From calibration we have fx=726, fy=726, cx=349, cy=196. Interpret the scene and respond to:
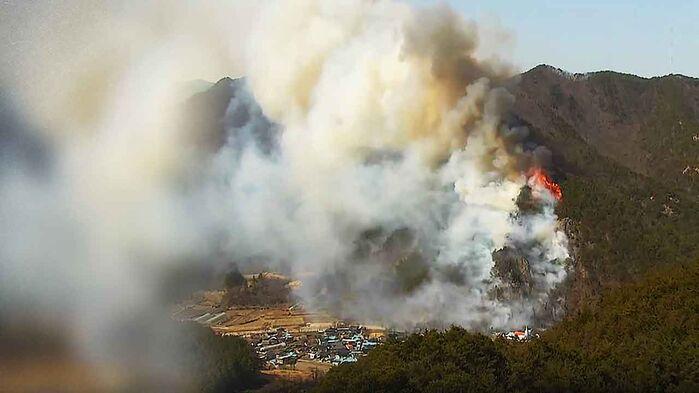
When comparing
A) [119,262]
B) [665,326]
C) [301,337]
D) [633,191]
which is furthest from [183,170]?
[633,191]

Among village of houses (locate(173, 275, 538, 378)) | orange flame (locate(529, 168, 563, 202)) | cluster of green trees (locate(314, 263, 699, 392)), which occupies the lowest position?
cluster of green trees (locate(314, 263, 699, 392))

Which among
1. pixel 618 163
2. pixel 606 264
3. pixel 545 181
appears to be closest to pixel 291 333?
pixel 606 264

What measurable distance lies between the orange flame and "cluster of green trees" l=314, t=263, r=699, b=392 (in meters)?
46.1

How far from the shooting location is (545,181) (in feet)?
257

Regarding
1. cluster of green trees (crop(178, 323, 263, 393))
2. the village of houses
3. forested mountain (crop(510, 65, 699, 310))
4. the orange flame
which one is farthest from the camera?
the orange flame

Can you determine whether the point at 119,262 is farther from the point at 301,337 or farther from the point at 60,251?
the point at 301,337

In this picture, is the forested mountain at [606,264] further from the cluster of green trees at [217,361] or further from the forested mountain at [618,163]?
the cluster of green trees at [217,361]

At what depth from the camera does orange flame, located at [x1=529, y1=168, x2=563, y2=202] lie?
249ft

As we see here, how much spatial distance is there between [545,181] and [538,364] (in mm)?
55503

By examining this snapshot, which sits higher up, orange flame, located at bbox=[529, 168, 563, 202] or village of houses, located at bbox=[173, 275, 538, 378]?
orange flame, located at bbox=[529, 168, 563, 202]

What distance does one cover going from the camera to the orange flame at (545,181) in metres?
75.9

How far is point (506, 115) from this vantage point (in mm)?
84188

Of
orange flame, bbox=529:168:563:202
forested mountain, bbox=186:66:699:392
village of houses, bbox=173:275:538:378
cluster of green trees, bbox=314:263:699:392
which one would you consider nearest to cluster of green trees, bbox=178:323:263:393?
village of houses, bbox=173:275:538:378

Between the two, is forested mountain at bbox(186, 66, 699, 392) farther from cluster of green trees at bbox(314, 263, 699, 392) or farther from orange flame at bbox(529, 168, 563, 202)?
orange flame at bbox(529, 168, 563, 202)
